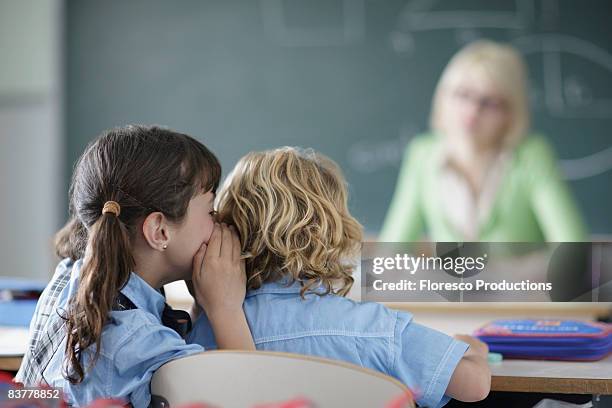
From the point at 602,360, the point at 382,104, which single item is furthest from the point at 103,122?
the point at 602,360

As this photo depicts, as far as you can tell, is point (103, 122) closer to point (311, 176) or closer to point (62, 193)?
point (62, 193)

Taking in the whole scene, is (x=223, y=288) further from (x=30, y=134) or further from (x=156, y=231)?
(x=30, y=134)

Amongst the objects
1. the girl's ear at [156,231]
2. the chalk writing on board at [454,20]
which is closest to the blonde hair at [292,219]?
the girl's ear at [156,231]

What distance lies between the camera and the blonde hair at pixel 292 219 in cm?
147

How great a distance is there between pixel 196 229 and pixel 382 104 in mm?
2750

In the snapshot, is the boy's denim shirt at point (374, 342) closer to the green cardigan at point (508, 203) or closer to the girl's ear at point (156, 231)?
the girl's ear at point (156, 231)

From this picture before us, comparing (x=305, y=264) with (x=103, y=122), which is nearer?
(x=305, y=264)

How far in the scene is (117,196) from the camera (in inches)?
53.5

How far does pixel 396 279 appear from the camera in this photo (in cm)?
169

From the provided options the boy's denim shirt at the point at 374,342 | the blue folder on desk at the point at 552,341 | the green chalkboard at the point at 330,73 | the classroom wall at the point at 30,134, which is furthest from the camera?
the classroom wall at the point at 30,134

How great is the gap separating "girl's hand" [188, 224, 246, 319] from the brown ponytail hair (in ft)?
0.29

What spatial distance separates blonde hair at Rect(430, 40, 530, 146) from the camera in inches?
155

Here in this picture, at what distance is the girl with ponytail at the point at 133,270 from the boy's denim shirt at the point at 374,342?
8 cm

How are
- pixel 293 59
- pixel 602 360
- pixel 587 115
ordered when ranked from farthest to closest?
pixel 293 59 < pixel 587 115 < pixel 602 360
